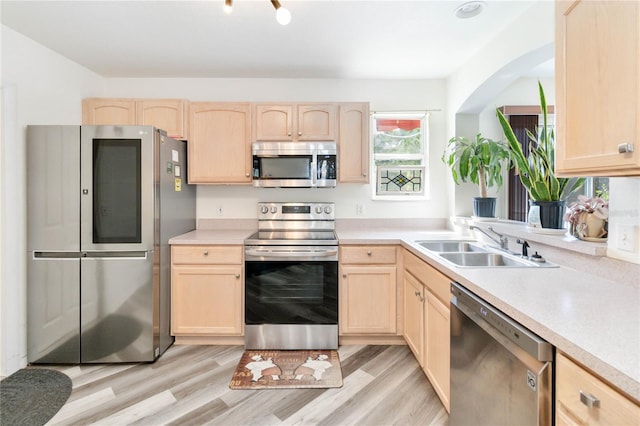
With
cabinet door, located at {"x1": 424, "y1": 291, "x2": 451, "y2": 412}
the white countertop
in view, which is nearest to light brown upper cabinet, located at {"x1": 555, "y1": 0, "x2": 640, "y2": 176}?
the white countertop

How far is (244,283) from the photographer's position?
262 cm

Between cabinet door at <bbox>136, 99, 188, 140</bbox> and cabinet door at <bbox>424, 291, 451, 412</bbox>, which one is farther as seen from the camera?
cabinet door at <bbox>136, 99, 188, 140</bbox>

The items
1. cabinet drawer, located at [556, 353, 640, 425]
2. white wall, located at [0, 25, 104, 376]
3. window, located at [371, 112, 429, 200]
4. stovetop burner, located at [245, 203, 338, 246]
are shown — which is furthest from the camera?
window, located at [371, 112, 429, 200]

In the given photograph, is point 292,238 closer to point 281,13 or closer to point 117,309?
point 117,309

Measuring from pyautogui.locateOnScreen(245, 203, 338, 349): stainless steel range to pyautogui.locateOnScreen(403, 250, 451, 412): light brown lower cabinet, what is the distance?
1.93 ft

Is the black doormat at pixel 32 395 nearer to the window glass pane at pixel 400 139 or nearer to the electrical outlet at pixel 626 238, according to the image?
the electrical outlet at pixel 626 238

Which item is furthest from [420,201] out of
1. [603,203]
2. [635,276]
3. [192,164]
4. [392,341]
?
[192,164]

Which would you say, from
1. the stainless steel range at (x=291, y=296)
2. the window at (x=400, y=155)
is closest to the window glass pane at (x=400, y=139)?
the window at (x=400, y=155)

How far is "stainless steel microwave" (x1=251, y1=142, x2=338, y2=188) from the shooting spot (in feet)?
9.43

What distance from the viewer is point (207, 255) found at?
2.62 metres

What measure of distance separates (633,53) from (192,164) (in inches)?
115

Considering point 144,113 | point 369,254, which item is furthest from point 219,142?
point 369,254

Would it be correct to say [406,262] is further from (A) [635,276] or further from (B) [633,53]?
(B) [633,53]

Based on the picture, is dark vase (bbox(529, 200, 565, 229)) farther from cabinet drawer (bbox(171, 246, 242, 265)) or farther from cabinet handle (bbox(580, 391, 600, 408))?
cabinet drawer (bbox(171, 246, 242, 265))
